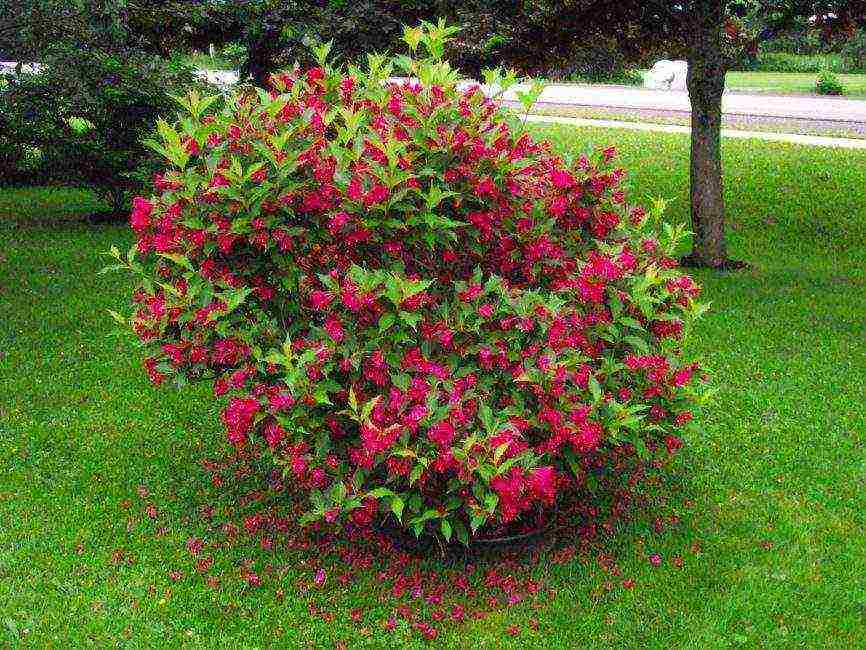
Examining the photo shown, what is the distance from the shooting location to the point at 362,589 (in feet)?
16.1

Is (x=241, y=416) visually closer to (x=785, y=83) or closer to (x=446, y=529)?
(x=446, y=529)

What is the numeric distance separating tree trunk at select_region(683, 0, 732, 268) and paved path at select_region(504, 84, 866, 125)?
1274cm

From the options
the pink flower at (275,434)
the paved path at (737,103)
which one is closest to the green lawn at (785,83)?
the paved path at (737,103)

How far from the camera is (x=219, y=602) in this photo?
4770 mm

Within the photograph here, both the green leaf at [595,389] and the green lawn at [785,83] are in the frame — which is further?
the green lawn at [785,83]

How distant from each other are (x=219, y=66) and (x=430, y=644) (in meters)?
29.0

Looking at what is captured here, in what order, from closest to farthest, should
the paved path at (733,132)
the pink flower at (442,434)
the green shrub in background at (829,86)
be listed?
the pink flower at (442,434)
the paved path at (733,132)
the green shrub in background at (829,86)

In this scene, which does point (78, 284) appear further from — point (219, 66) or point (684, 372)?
point (219, 66)

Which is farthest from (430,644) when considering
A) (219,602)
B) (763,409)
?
(763,409)

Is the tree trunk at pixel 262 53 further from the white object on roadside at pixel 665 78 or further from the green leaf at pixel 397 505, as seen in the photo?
the white object on roadside at pixel 665 78

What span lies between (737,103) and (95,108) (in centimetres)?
1886

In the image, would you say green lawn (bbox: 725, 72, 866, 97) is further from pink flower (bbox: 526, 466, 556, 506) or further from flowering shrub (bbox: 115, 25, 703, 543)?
pink flower (bbox: 526, 466, 556, 506)

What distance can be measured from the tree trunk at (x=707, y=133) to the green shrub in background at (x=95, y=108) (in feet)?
19.7

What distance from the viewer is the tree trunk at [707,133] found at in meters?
10.7
